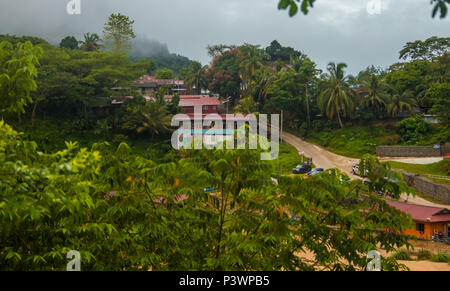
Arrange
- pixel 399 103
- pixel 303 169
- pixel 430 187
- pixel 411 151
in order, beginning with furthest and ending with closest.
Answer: pixel 399 103
pixel 411 151
pixel 303 169
pixel 430 187

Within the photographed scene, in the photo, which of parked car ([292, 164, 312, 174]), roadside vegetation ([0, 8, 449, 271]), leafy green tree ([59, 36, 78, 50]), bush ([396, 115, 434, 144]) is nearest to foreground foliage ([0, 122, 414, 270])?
roadside vegetation ([0, 8, 449, 271])

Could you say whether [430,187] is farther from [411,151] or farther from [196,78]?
[196,78]

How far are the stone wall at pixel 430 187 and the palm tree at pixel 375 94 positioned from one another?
12.6m

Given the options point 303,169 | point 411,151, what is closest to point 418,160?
point 411,151

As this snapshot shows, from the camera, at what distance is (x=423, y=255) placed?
18.5 meters

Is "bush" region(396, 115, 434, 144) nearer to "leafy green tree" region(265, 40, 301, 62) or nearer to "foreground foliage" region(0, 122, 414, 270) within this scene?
"leafy green tree" region(265, 40, 301, 62)

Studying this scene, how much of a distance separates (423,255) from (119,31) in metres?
37.8

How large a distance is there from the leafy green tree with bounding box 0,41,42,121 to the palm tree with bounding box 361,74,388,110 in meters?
37.3

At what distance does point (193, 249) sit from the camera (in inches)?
220

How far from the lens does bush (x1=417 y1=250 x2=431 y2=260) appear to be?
18344 mm

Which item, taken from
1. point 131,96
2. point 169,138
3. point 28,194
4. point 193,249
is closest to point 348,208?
point 193,249

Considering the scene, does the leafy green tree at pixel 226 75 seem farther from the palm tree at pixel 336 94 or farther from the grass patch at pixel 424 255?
the grass patch at pixel 424 255

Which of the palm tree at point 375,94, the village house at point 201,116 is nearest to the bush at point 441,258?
the village house at point 201,116

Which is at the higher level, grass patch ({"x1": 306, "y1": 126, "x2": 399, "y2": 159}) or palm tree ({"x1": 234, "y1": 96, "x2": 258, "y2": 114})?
palm tree ({"x1": 234, "y1": 96, "x2": 258, "y2": 114})
